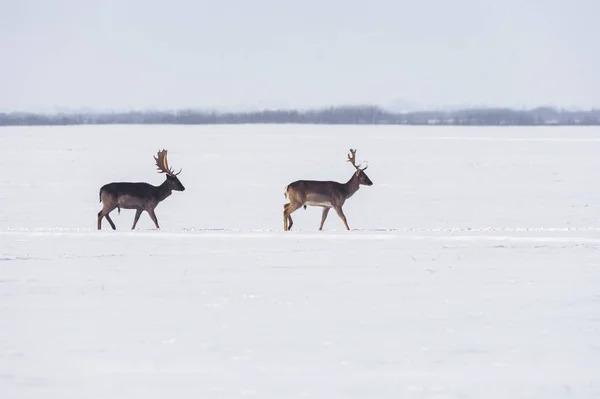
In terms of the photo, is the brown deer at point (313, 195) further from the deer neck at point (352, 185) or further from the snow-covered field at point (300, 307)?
the snow-covered field at point (300, 307)

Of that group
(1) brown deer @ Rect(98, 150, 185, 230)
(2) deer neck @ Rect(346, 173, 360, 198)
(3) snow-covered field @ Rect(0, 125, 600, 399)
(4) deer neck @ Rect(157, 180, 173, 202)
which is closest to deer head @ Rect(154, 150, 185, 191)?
(4) deer neck @ Rect(157, 180, 173, 202)

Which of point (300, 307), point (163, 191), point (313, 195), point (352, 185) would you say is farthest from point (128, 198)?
point (300, 307)

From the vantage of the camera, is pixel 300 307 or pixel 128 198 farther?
pixel 128 198

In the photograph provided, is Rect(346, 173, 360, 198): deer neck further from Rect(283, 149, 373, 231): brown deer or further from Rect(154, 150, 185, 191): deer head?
Rect(154, 150, 185, 191): deer head

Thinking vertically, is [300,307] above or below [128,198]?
above

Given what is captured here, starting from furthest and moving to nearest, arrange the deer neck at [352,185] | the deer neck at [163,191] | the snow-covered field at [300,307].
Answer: the deer neck at [163,191], the deer neck at [352,185], the snow-covered field at [300,307]

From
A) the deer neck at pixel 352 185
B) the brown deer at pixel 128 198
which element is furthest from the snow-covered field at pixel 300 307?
the deer neck at pixel 352 185

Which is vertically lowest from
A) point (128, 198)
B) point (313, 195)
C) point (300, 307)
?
point (128, 198)

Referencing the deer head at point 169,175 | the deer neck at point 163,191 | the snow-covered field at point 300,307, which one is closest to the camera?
the snow-covered field at point 300,307

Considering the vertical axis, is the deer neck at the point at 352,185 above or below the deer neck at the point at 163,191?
above

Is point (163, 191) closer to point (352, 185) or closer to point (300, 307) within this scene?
point (352, 185)

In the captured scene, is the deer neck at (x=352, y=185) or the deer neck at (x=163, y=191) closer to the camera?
the deer neck at (x=352, y=185)

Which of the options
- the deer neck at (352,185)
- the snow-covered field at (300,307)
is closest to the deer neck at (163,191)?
the snow-covered field at (300,307)

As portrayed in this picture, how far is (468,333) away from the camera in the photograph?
27.0ft
